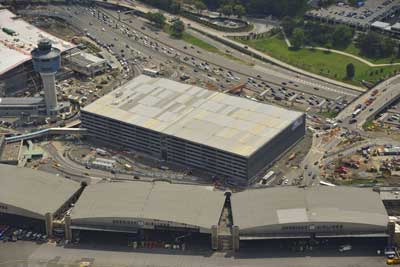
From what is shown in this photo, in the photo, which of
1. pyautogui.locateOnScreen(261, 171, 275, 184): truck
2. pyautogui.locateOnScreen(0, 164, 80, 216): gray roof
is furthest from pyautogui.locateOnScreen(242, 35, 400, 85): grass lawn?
pyautogui.locateOnScreen(0, 164, 80, 216): gray roof

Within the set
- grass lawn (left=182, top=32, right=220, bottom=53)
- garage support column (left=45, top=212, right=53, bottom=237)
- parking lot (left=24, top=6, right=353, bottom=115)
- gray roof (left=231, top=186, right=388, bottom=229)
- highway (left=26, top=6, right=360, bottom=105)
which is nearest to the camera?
gray roof (left=231, top=186, right=388, bottom=229)

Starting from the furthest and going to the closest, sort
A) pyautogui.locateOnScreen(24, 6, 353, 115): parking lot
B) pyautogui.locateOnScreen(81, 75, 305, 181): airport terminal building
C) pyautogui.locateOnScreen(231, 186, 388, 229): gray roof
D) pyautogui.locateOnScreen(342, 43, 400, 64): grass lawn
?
pyautogui.locateOnScreen(342, 43, 400, 64): grass lawn < pyautogui.locateOnScreen(24, 6, 353, 115): parking lot < pyautogui.locateOnScreen(81, 75, 305, 181): airport terminal building < pyautogui.locateOnScreen(231, 186, 388, 229): gray roof

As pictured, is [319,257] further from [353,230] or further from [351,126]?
[351,126]

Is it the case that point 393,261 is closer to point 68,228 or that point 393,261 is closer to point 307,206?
point 307,206

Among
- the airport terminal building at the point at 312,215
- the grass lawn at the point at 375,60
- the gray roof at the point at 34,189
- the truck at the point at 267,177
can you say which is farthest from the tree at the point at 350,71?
the gray roof at the point at 34,189

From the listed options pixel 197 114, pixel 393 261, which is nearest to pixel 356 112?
pixel 197 114

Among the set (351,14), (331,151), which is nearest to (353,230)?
(331,151)

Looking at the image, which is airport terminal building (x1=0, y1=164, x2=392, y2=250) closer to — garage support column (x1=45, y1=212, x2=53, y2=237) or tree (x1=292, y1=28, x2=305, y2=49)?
garage support column (x1=45, y1=212, x2=53, y2=237)
